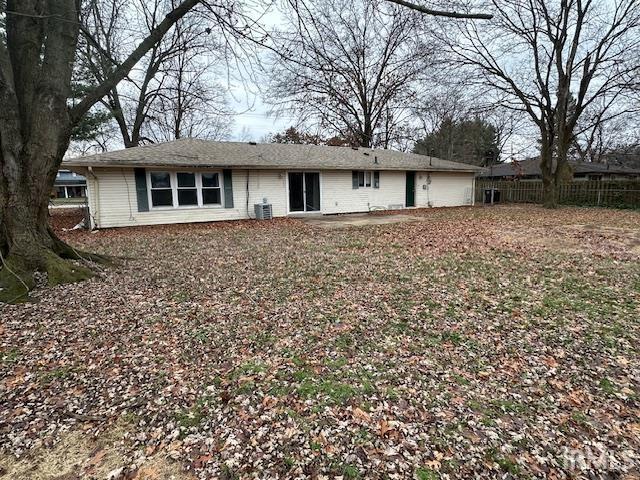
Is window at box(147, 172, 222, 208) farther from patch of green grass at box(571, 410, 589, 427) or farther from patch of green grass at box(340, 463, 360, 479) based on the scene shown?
patch of green grass at box(571, 410, 589, 427)

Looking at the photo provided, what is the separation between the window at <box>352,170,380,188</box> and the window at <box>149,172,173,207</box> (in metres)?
7.99

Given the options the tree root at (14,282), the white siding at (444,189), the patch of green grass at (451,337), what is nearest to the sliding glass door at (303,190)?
the white siding at (444,189)

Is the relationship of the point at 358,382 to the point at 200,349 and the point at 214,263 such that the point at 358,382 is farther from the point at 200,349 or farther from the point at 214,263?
the point at 214,263

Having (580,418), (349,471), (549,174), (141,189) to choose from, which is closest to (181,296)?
(349,471)

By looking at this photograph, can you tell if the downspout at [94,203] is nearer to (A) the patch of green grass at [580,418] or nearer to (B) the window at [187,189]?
(B) the window at [187,189]

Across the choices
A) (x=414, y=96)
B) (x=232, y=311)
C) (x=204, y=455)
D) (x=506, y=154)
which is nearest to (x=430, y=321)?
(x=232, y=311)

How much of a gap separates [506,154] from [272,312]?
39.8m

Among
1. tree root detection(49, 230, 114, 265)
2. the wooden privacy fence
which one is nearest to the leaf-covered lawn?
tree root detection(49, 230, 114, 265)

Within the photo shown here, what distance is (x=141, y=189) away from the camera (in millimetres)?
11781

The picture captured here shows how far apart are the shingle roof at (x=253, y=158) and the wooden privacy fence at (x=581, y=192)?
452cm

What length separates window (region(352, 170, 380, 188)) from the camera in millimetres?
16359

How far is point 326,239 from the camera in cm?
920

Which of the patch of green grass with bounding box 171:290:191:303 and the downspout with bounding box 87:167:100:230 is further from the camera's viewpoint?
the downspout with bounding box 87:167:100:230

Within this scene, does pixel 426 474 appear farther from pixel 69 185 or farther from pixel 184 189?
pixel 69 185
